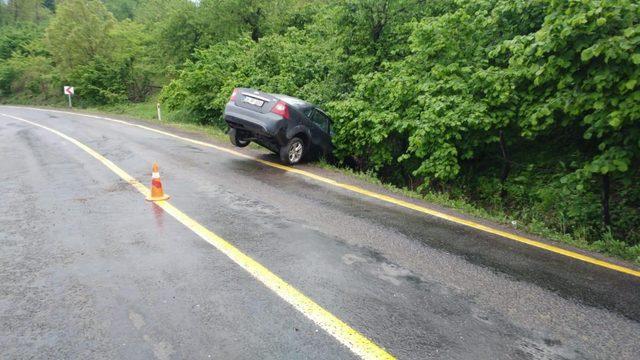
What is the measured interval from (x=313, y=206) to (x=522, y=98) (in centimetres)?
471

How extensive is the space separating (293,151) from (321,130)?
1051 millimetres

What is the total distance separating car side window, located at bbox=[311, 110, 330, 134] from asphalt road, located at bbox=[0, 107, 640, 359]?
3754 mm

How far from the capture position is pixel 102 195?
7.67 m

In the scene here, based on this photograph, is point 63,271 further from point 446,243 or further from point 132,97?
point 132,97

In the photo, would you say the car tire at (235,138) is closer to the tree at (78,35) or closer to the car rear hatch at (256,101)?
the car rear hatch at (256,101)

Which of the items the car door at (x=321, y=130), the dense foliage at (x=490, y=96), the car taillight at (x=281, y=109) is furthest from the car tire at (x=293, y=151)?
the dense foliage at (x=490, y=96)

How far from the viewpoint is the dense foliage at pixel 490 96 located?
643 cm

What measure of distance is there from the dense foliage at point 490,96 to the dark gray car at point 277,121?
114cm

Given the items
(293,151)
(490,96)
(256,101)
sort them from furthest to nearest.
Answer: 1. (293,151)
2. (256,101)
3. (490,96)

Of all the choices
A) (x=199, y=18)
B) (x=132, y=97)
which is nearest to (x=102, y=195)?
(x=199, y=18)

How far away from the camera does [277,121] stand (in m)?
9.95

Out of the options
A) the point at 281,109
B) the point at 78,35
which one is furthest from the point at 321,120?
the point at 78,35

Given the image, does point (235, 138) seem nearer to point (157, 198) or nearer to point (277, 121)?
point (277, 121)

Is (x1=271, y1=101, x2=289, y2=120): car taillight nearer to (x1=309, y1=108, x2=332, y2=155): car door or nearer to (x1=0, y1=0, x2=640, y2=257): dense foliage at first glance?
(x1=309, y1=108, x2=332, y2=155): car door
